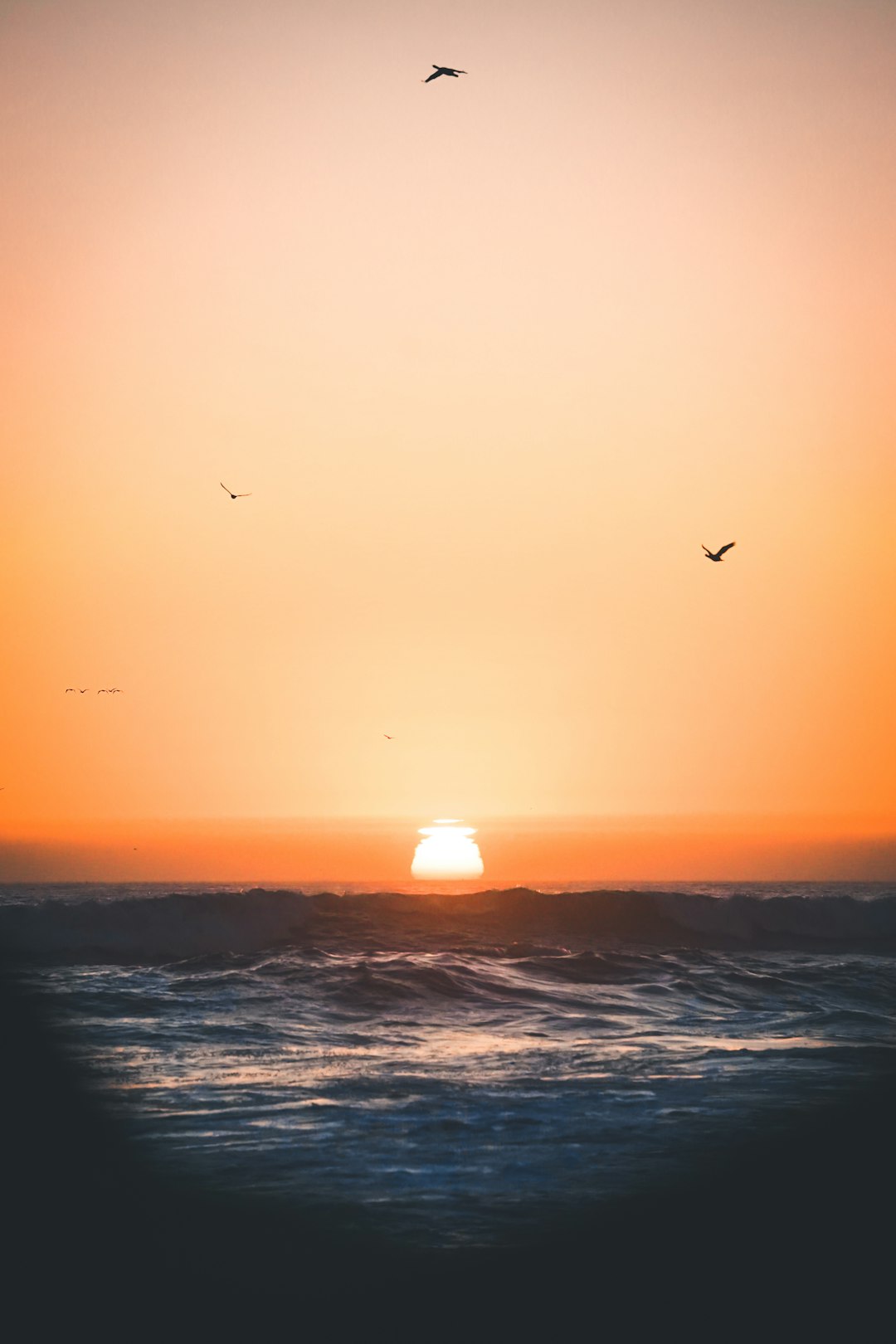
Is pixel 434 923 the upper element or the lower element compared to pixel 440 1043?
upper

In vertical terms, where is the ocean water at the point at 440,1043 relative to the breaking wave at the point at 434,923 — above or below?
below

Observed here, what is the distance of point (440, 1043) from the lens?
813 inches

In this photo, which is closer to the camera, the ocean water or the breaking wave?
the ocean water

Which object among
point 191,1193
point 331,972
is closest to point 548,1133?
point 191,1193

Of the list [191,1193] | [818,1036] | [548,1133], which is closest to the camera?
[191,1193]

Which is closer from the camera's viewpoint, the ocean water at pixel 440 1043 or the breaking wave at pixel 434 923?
the ocean water at pixel 440 1043

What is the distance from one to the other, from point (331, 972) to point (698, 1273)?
813 inches

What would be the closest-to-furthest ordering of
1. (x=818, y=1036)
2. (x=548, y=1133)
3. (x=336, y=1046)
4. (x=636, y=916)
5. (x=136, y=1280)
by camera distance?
(x=136, y=1280), (x=548, y=1133), (x=336, y=1046), (x=818, y=1036), (x=636, y=916)

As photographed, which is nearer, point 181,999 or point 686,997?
point 181,999

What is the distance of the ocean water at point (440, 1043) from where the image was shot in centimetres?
1264

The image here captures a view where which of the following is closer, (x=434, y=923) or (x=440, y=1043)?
(x=440, y=1043)

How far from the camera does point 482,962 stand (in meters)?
32.7

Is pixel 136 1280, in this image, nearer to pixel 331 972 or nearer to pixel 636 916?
pixel 331 972

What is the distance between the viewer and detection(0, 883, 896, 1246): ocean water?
12.6m
